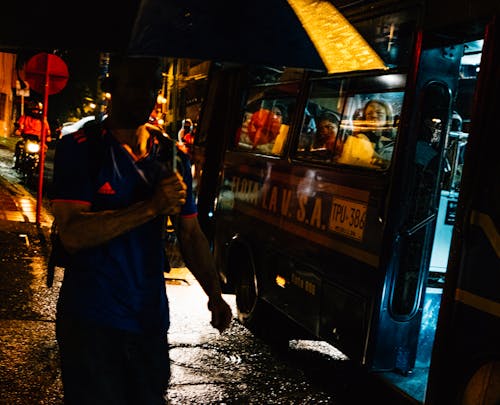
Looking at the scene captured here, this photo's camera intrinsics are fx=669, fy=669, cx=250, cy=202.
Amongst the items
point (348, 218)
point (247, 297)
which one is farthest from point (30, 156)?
point (348, 218)

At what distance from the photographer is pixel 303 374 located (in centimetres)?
563

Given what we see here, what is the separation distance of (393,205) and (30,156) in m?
15.4

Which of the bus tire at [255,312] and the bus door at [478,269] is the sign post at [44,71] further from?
the bus door at [478,269]

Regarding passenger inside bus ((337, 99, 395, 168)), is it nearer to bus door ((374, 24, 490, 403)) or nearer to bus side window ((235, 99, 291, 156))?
bus door ((374, 24, 490, 403))

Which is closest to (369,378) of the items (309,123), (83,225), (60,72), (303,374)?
(303,374)

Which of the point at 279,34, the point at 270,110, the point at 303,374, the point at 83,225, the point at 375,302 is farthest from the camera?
the point at 270,110

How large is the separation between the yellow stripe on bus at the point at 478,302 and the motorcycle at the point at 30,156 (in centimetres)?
1531

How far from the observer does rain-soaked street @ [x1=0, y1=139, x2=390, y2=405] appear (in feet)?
16.1

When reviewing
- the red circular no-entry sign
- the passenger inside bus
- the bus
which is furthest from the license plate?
the red circular no-entry sign

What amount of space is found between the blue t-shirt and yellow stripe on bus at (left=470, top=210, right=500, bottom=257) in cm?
188

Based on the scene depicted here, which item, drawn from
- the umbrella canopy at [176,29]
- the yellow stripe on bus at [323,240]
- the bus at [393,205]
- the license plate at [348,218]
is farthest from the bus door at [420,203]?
the umbrella canopy at [176,29]

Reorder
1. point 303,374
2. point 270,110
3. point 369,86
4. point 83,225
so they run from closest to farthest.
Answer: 1. point 83,225
2. point 369,86
3. point 303,374
4. point 270,110

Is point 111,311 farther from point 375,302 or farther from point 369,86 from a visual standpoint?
point 369,86

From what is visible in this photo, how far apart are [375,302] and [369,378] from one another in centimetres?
148
